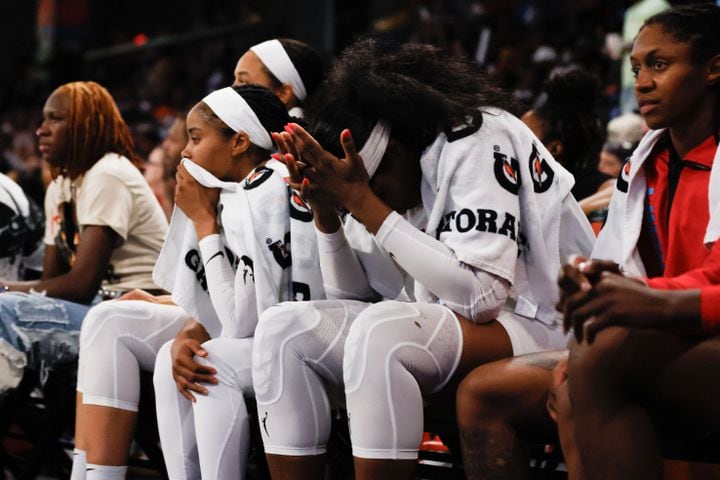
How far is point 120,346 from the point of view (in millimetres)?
2750

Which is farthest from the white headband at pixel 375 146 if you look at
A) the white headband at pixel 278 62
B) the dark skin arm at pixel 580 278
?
the white headband at pixel 278 62

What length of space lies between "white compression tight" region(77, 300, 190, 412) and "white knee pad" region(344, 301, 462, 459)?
35.6 inches

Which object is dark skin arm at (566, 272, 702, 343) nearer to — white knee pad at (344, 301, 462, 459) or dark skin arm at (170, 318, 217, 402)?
white knee pad at (344, 301, 462, 459)

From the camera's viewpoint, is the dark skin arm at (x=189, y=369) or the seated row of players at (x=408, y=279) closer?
the seated row of players at (x=408, y=279)

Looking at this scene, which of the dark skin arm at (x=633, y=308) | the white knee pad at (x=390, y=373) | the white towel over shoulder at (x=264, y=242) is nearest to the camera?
the dark skin arm at (x=633, y=308)

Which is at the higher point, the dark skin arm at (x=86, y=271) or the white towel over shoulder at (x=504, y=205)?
the white towel over shoulder at (x=504, y=205)

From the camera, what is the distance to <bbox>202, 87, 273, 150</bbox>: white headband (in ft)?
9.16

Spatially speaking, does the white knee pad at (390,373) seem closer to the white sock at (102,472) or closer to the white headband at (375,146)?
the white headband at (375,146)

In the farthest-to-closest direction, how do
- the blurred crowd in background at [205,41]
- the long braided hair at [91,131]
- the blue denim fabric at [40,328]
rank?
the blurred crowd in background at [205,41]
the long braided hair at [91,131]
the blue denim fabric at [40,328]

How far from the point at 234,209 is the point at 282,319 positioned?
54 centimetres

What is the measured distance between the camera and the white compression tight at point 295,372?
215 centimetres

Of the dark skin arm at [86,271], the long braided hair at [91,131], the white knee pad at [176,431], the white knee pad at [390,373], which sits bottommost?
the white knee pad at [176,431]

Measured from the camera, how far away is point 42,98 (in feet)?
42.0

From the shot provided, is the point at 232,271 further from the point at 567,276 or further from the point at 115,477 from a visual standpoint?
the point at 567,276
